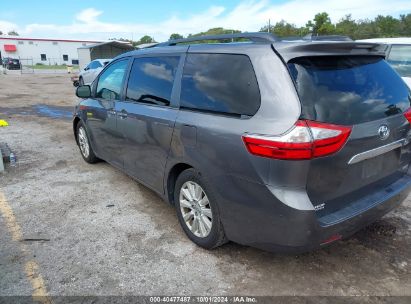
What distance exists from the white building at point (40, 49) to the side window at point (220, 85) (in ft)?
243

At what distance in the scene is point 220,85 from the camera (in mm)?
2832

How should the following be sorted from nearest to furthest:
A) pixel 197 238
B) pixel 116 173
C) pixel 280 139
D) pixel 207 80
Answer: pixel 280 139 → pixel 207 80 → pixel 197 238 → pixel 116 173

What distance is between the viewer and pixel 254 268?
9.75ft

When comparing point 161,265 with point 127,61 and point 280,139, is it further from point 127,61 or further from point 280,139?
point 127,61

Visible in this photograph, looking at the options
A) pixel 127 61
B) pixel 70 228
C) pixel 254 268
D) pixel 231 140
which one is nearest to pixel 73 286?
pixel 70 228

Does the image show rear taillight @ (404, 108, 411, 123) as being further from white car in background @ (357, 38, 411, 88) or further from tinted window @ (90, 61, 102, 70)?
tinted window @ (90, 61, 102, 70)

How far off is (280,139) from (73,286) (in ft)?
6.48

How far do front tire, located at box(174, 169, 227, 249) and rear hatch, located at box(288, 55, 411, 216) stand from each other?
0.88 metres

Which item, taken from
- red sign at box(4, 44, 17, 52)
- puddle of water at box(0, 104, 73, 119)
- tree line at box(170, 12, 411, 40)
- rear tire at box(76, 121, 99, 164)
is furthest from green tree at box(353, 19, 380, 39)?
red sign at box(4, 44, 17, 52)

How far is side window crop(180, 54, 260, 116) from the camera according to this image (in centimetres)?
259

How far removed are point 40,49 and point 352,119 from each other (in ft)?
266

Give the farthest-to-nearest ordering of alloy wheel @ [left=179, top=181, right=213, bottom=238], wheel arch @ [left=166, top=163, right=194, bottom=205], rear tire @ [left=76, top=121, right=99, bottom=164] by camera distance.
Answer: rear tire @ [left=76, top=121, right=99, bottom=164], wheel arch @ [left=166, top=163, right=194, bottom=205], alloy wheel @ [left=179, top=181, right=213, bottom=238]

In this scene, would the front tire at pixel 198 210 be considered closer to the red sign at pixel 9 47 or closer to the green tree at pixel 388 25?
the green tree at pixel 388 25

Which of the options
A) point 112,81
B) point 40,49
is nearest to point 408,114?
point 112,81
